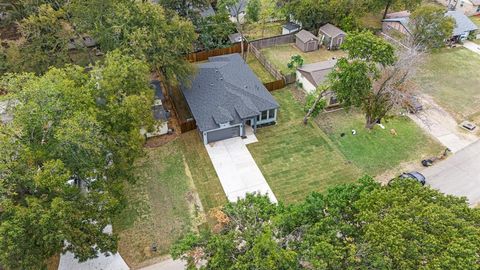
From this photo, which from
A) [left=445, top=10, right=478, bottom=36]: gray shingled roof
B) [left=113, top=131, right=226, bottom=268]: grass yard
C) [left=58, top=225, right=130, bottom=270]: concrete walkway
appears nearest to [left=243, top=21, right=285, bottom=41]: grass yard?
[left=445, top=10, right=478, bottom=36]: gray shingled roof

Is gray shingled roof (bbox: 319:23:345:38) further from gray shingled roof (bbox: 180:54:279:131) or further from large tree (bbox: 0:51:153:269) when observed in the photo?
large tree (bbox: 0:51:153:269)

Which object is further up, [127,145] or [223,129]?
[127,145]

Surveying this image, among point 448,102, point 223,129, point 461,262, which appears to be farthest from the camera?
point 448,102

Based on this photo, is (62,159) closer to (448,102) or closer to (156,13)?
(156,13)

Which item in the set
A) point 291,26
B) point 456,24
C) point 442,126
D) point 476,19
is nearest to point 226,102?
point 442,126

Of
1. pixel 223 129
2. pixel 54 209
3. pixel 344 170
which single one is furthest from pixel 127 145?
pixel 344 170

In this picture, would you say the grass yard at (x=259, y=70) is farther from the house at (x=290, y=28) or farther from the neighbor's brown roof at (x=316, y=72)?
the house at (x=290, y=28)

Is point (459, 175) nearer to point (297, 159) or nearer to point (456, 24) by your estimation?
point (297, 159)
